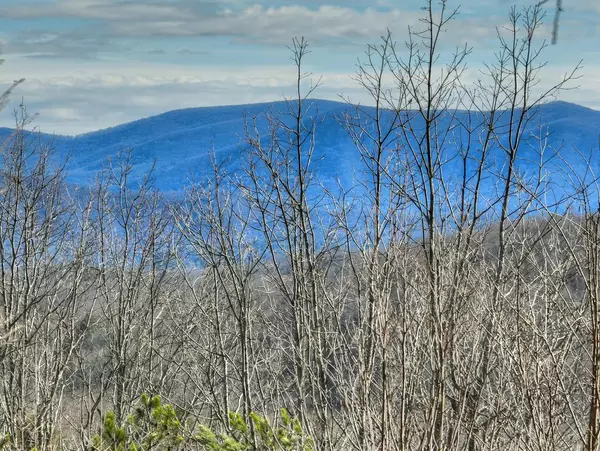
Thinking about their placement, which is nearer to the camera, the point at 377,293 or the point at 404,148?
the point at 377,293

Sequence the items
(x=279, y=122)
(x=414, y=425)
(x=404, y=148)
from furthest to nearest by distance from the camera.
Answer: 1. (x=279, y=122)
2. (x=404, y=148)
3. (x=414, y=425)

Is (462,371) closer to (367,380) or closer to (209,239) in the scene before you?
(367,380)

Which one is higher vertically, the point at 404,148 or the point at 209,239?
the point at 404,148

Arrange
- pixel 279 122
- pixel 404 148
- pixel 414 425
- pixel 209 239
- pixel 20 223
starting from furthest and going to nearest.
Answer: pixel 20 223 < pixel 209 239 < pixel 279 122 < pixel 404 148 < pixel 414 425

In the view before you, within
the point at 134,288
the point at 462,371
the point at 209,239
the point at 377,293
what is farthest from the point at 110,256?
the point at 377,293

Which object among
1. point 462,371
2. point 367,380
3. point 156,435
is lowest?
point 156,435

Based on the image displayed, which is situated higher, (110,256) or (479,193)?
(479,193)

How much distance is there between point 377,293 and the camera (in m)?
5.47

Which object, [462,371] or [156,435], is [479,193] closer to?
[462,371]

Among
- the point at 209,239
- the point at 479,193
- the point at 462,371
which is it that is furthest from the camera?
the point at 209,239

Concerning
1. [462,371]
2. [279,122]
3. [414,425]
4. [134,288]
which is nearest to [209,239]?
[279,122]

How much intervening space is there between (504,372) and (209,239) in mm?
7734

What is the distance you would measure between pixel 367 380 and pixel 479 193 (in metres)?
4.13

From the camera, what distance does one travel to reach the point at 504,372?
6770mm
